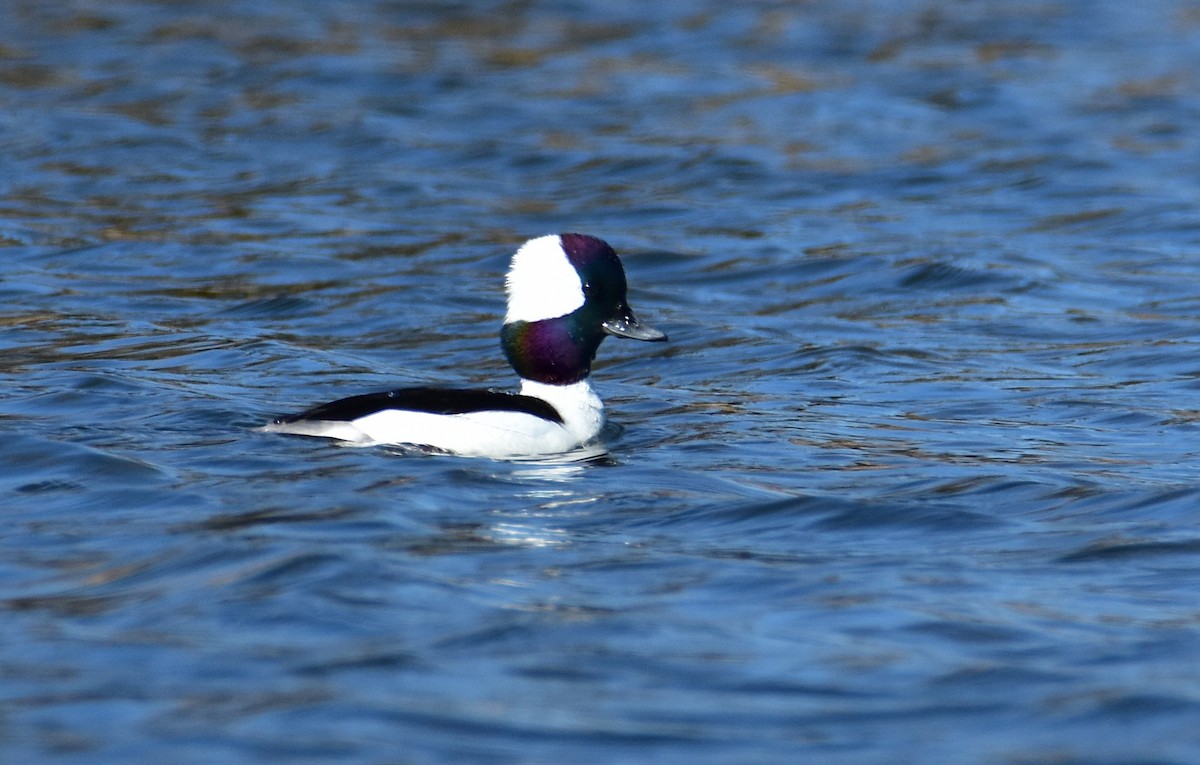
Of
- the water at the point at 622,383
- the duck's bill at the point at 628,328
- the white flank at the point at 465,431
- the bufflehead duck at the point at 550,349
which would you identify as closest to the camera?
the water at the point at 622,383

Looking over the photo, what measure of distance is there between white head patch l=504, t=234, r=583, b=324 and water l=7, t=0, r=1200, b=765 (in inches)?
25.9

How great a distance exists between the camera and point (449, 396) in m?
7.71

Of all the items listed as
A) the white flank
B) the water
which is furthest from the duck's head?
the water

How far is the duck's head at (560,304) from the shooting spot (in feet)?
27.2

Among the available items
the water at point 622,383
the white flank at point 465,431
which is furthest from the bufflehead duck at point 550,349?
the water at point 622,383

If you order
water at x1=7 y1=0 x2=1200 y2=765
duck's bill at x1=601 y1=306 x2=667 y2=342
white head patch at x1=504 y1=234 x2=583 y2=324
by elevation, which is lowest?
water at x1=7 y1=0 x2=1200 y2=765

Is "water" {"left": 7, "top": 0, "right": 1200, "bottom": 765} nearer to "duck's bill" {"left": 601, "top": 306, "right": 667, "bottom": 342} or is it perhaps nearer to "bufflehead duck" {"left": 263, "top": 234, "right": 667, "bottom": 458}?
"bufflehead duck" {"left": 263, "top": 234, "right": 667, "bottom": 458}

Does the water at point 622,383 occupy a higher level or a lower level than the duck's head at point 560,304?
lower

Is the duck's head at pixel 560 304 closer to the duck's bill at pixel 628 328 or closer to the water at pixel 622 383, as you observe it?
the duck's bill at pixel 628 328

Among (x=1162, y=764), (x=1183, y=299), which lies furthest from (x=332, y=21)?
(x=1162, y=764)

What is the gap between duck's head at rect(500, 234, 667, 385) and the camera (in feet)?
27.2

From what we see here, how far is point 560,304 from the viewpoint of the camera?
27.3ft

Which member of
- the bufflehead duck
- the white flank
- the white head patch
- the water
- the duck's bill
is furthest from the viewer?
the duck's bill

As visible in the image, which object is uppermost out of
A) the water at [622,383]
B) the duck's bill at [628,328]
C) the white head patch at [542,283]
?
the white head patch at [542,283]
